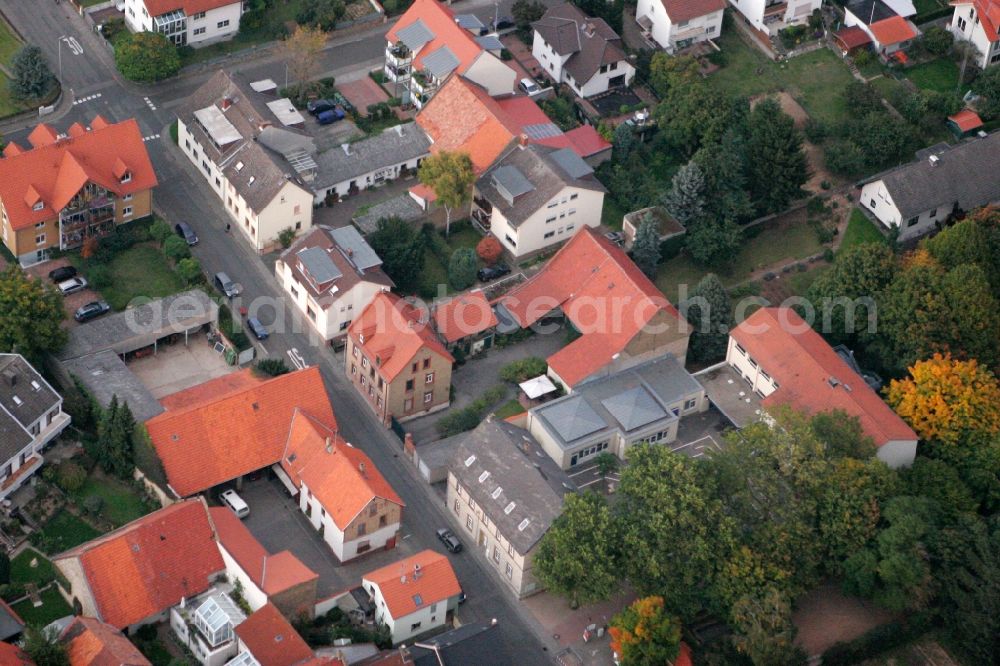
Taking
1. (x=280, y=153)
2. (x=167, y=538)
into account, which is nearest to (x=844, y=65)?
(x=280, y=153)

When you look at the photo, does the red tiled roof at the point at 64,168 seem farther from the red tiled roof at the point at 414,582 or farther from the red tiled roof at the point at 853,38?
the red tiled roof at the point at 853,38

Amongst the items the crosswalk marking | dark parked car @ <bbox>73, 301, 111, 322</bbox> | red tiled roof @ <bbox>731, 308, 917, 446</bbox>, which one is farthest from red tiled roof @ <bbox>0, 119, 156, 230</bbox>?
red tiled roof @ <bbox>731, 308, 917, 446</bbox>

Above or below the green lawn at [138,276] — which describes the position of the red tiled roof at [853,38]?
below

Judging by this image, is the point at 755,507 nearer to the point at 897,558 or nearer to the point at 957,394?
the point at 897,558

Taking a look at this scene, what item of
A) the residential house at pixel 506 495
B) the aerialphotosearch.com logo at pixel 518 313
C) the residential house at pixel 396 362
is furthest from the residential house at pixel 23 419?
the residential house at pixel 506 495

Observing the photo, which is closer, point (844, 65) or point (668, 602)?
point (668, 602)
